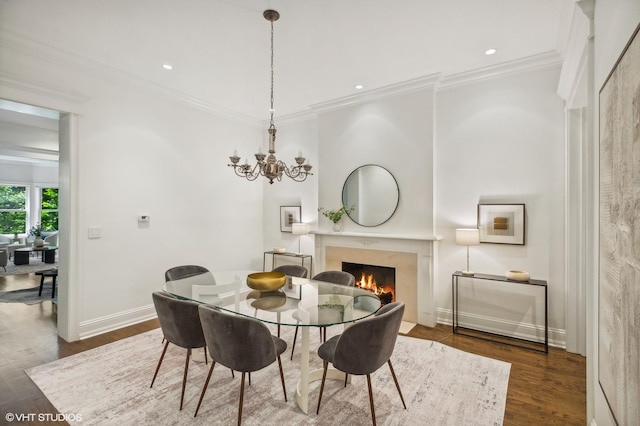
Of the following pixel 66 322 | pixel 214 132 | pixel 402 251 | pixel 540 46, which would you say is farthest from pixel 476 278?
pixel 66 322

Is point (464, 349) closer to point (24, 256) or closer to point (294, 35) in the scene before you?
point (294, 35)

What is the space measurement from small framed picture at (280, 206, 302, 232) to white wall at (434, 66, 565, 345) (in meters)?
2.27

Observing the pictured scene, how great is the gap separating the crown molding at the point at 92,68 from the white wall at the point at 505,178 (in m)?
3.35

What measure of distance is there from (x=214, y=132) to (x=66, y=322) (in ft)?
9.96

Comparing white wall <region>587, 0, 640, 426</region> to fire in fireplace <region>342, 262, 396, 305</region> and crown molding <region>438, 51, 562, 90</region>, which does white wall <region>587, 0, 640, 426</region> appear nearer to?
crown molding <region>438, 51, 562, 90</region>

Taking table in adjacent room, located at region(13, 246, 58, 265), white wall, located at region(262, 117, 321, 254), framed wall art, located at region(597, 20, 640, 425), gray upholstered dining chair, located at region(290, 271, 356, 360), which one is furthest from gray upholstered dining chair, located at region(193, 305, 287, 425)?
table in adjacent room, located at region(13, 246, 58, 265)

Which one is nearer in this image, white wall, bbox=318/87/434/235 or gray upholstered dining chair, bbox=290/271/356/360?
gray upholstered dining chair, bbox=290/271/356/360

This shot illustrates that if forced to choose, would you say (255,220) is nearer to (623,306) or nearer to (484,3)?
(484,3)

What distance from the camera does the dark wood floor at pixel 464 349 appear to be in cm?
220

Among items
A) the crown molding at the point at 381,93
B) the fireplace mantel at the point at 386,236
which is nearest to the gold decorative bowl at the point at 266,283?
the fireplace mantel at the point at 386,236

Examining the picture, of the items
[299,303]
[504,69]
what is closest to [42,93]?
[299,303]

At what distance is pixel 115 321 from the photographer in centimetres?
365

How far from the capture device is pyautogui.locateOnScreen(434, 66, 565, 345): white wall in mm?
3219

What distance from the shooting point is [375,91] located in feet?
13.5
